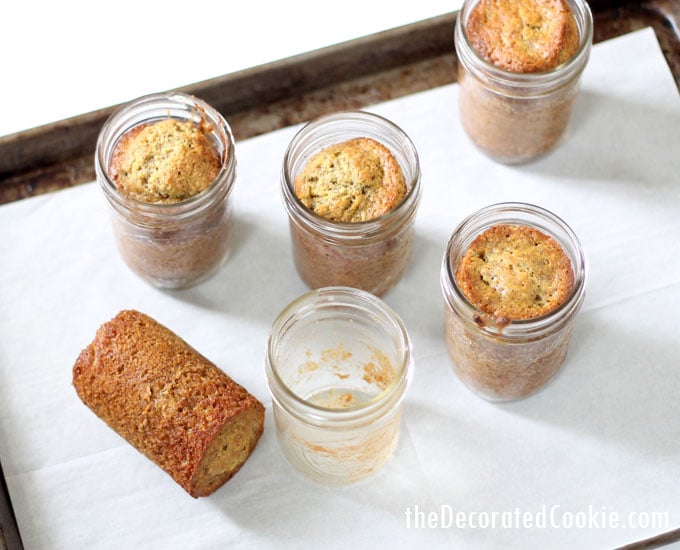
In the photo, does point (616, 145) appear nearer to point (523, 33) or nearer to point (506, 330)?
point (523, 33)

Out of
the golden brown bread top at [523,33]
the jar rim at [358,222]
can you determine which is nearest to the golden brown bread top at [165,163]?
the jar rim at [358,222]

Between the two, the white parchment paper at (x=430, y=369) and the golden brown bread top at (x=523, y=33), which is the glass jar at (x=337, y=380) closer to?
the white parchment paper at (x=430, y=369)

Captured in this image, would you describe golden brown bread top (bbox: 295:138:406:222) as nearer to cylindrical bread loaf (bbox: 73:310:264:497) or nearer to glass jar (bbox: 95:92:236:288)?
glass jar (bbox: 95:92:236:288)

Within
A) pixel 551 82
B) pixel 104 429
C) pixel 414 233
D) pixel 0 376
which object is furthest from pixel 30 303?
pixel 551 82

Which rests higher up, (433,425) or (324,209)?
(324,209)

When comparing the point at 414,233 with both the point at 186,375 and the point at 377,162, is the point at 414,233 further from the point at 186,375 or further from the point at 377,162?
the point at 186,375

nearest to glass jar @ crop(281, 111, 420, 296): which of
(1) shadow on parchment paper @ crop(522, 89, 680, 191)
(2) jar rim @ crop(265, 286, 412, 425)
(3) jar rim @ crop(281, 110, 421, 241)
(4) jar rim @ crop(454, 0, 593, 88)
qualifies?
(3) jar rim @ crop(281, 110, 421, 241)
